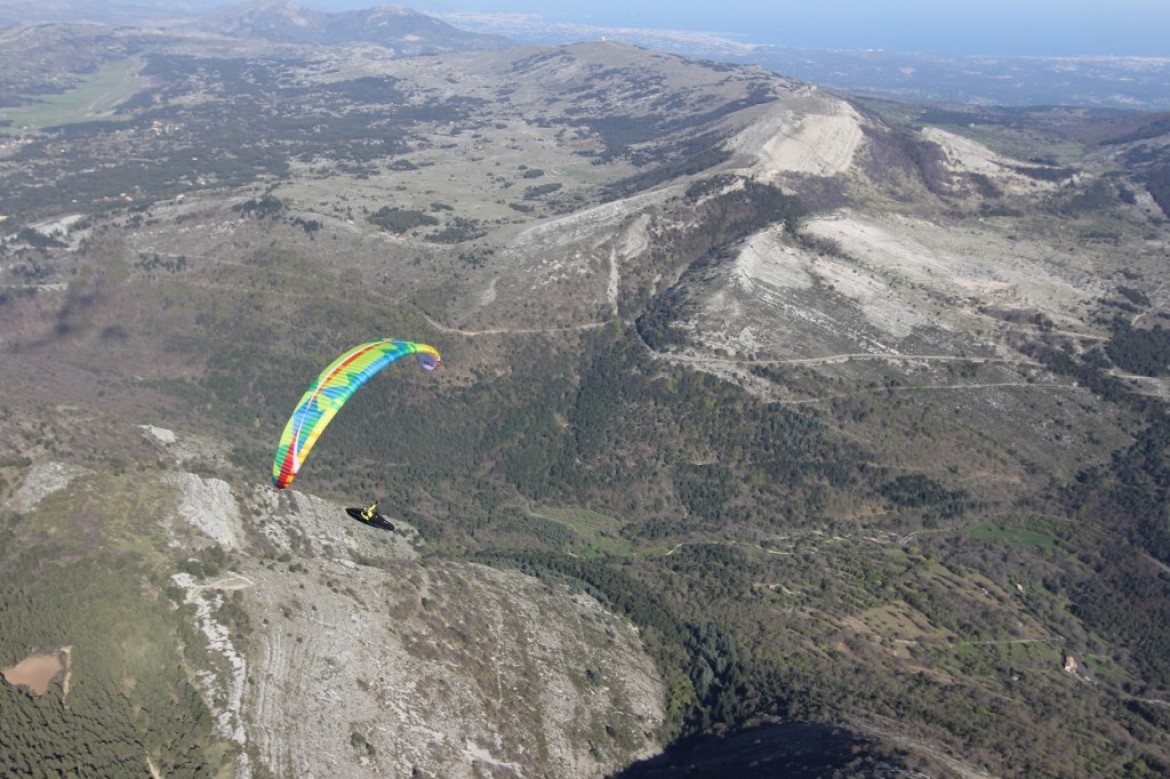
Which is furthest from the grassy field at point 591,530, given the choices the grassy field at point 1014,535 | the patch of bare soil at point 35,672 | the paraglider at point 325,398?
the patch of bare soil at point 35,672

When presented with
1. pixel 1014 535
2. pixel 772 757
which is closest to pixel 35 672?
pixel 772 757

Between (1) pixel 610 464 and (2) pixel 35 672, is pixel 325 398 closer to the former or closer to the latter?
(2) pixel 35 672

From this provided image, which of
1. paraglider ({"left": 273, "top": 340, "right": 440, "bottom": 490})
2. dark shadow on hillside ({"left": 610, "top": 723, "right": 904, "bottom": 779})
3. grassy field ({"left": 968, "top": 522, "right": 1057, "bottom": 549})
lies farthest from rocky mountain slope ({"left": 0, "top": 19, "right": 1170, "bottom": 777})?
paraglider ({"left": 273, "top": 340, "right": 440, "bottom": 490})

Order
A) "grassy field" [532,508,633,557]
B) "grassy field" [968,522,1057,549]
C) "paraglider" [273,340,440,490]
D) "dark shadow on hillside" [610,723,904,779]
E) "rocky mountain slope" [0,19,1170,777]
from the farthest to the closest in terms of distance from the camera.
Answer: "grassy field" [532,508,633,557], "grassy field" [968,522,1057,549], "rocky mountain slope" [0,19,1170,777], "dark shadow on hillside" [610,723,904,779], "paraglider" [273,340,440,490]

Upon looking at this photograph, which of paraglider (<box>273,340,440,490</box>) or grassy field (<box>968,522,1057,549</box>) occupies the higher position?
paraglider (<box>273,340,440,490</box>)

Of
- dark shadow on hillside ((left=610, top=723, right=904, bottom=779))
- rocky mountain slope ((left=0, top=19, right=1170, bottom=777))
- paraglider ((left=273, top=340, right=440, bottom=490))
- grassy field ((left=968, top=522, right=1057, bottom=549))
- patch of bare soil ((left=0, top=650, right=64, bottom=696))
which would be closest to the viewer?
patch of bare soil ((left=0, top=650, right=64, bottom=696))

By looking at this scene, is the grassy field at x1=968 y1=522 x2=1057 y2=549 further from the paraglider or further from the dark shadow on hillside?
the paraglider

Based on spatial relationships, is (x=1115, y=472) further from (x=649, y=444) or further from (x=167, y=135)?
(x=167, y=135)
